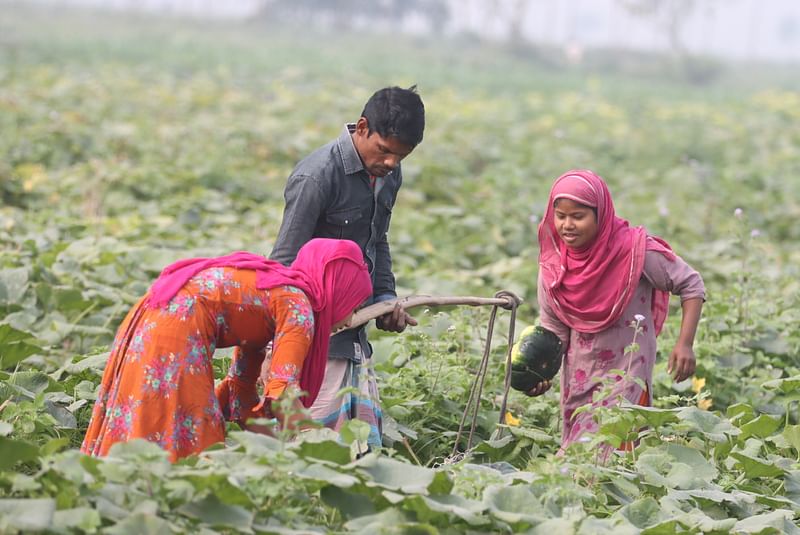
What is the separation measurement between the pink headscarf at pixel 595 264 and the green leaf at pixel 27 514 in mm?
1986

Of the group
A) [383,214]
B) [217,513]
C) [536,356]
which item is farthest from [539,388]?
[217,513]

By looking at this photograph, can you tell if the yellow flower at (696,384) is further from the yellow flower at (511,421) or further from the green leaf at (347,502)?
the green leaf at (347,502)

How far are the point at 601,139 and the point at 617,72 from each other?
25493 millimetres

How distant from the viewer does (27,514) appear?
244 cm

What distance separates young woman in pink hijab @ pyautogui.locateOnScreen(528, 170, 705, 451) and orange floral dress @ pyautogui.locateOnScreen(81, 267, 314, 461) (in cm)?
113

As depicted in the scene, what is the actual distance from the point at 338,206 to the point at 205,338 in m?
0.74

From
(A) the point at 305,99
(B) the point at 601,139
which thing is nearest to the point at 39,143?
(A) the point at 305,99

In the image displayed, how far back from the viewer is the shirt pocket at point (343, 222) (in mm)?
3649

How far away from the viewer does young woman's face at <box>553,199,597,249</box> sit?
377 centimetres

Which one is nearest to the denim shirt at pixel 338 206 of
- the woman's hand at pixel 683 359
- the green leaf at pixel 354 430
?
the green leaf at pixel 354 430

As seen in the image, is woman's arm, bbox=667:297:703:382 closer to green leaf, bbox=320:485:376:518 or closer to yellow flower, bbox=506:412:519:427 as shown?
yellow flower, bbox=506:412:519:427

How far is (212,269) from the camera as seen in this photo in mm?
3143

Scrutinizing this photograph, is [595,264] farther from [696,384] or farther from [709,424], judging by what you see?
Answer: [696,384]

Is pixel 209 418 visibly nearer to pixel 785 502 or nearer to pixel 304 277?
pixel 304 277
